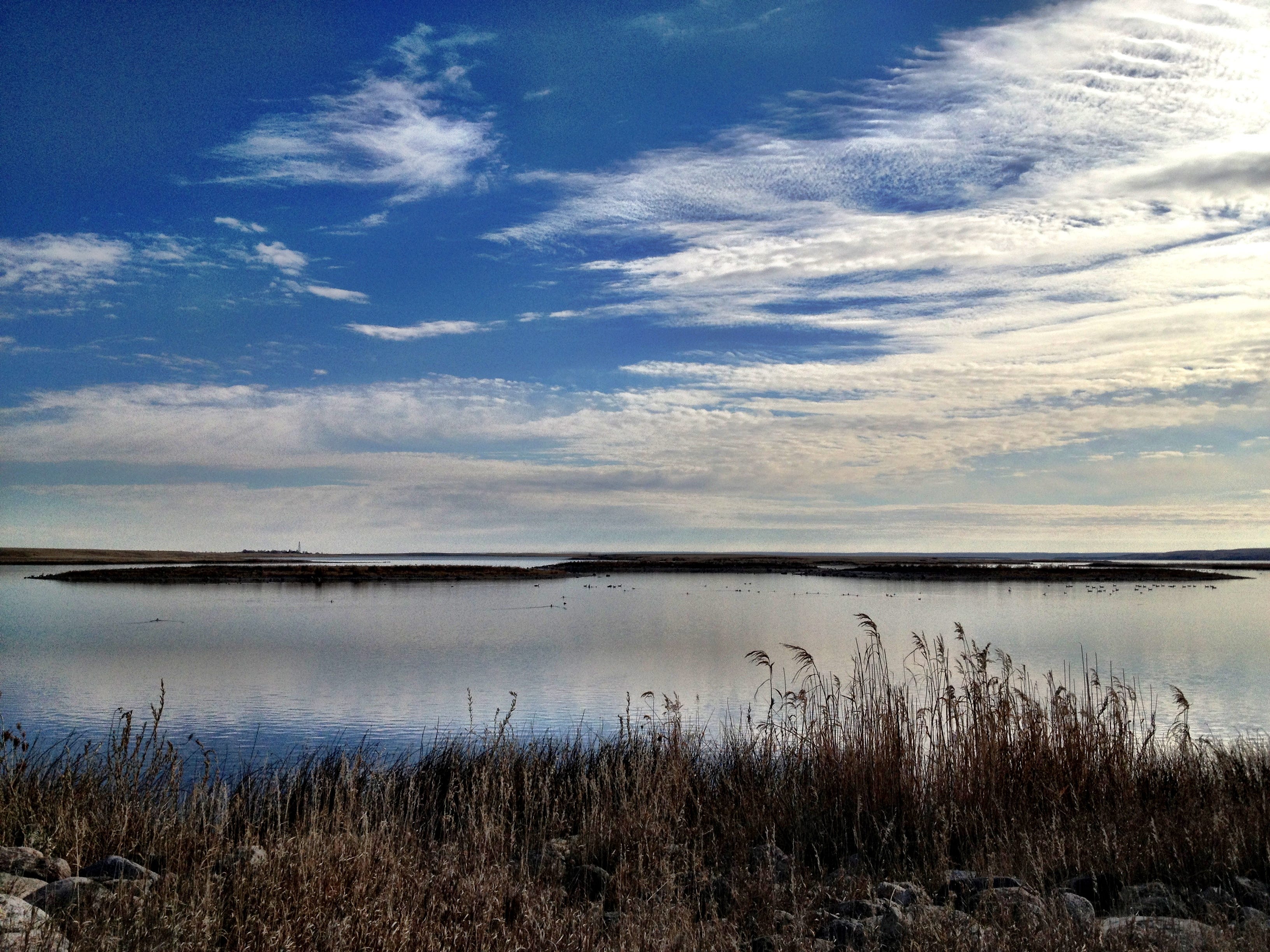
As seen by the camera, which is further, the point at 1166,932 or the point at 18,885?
the point at 18,885

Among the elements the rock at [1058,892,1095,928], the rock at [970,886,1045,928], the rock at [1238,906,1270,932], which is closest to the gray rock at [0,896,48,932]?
the rock at [970,886,1045,928]

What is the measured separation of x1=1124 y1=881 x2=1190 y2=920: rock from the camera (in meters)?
5.92

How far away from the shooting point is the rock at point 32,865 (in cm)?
634

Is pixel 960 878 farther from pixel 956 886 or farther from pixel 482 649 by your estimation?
pixel 482 649

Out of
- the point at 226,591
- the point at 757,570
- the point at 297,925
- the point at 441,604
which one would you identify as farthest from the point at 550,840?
the point at 757,570

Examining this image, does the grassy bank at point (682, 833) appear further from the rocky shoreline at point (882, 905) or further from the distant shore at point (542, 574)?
the distant shore at point (542, 574)

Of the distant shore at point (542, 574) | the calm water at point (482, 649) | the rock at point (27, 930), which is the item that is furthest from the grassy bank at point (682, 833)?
the distant shore at point (542, 574)

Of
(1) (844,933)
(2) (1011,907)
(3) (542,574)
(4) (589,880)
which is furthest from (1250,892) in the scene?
(3) (542,574)

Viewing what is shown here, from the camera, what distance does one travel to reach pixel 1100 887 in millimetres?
7148

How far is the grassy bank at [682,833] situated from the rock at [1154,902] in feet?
0.70

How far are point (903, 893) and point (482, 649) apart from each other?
23.5 meters

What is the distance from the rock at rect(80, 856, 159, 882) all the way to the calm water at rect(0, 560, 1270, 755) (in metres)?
7.67

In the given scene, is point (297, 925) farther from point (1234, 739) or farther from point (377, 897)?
point (1234, 739)

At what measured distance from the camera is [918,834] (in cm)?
798
